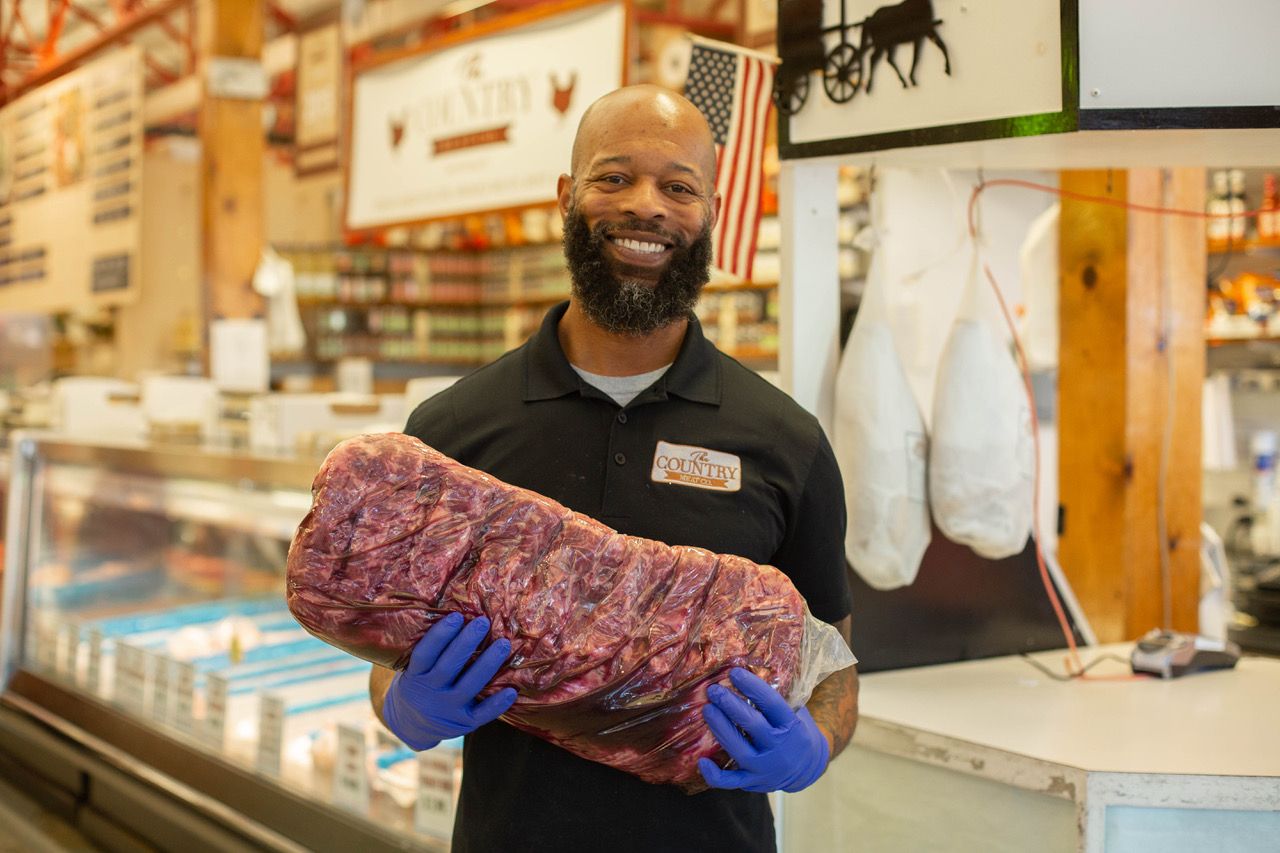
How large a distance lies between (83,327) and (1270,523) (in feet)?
41.4

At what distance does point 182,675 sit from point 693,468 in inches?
77.9

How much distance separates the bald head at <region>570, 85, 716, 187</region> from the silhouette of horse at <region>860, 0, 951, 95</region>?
53 centimetres

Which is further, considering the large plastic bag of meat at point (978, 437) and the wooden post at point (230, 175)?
the wooden post at point (230, 175)

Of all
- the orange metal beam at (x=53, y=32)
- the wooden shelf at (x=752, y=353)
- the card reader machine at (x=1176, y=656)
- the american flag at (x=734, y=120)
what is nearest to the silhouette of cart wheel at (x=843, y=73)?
the american flag at (x=734, y=120)

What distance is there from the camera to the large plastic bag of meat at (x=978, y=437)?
6.64ft

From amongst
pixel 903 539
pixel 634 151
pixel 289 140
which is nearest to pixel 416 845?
pixel 903 539

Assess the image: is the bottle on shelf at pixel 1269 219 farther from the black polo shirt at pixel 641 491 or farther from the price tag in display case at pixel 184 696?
the price tag in display case at pixel 184 696

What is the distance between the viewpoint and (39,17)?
11312 millimetres

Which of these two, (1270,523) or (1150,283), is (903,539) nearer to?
(1150,283)

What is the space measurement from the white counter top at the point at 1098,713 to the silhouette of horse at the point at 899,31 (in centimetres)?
102

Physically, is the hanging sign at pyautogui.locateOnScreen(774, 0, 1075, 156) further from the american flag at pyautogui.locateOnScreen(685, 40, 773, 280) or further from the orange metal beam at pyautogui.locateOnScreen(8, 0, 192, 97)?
the orange metal beam at pyautogui.locateOnScreen(8, 0, 192, 97)

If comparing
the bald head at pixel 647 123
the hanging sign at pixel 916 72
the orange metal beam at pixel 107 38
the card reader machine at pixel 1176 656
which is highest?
the orange metal beam at pixel 107 38

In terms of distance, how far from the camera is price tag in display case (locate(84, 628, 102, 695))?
3.34m

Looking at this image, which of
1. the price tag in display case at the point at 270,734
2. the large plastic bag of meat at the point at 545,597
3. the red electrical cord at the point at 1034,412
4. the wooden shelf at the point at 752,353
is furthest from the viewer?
the wooden shelf at the point at 752,353
